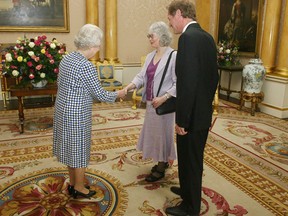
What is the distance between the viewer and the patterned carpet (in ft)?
9.43

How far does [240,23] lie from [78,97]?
6507 mm

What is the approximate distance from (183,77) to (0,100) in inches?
272

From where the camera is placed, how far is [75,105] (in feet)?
8.45

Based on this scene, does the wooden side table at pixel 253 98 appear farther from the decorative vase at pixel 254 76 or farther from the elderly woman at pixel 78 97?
the elderly woman at pixel 78 97

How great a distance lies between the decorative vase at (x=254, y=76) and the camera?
20.6 ft

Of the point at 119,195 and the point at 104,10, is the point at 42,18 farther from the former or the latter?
the point at 119,195

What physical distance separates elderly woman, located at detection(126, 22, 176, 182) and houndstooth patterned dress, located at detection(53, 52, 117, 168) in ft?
1.82

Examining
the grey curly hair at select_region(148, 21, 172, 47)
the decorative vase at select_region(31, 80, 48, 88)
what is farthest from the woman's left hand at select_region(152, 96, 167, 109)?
the decorative vase at select_region(31, 80, 48, 88)

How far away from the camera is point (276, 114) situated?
6.38 metres

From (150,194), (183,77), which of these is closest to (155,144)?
(150,194)

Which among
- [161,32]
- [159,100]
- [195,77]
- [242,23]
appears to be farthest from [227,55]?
[195,77]

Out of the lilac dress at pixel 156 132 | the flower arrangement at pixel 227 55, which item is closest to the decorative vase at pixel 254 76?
the flower arrangement at pixel 227 55

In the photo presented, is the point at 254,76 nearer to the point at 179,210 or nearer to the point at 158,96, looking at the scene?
the point at 158,96

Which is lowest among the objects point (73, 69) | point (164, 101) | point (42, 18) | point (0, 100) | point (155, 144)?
point (0, 100)
